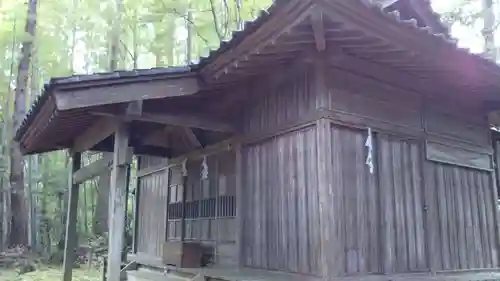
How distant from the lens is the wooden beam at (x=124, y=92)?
4.72 meters

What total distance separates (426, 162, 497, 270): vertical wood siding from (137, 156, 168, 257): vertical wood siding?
4611 millimetres

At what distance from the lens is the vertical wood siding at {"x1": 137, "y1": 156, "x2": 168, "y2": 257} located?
328 inches

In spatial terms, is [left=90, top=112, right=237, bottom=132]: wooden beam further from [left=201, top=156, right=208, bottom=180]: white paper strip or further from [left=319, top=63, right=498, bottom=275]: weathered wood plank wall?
[left=319, top=63, right=498, bottom=275]: weathered wood plank wall

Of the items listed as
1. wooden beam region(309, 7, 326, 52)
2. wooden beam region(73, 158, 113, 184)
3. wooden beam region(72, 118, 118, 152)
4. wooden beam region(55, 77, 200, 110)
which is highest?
wooden beam region(309, 7, 326, 52)

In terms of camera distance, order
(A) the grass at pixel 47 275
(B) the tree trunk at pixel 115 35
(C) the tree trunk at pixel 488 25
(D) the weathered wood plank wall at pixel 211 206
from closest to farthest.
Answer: (D) the weathered wood plank wall at pixel 211 206 < (A) the grass at pixel 47 275 < (C) the tree trunk at pixel 488 25 < (B) the tree trunk at pixel 115 35

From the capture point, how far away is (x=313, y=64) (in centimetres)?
497

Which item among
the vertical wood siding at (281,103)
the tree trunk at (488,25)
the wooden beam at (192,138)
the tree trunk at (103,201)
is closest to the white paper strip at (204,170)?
the wooden beam at (192,138)

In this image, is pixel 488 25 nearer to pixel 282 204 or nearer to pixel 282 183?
pixel 282 183

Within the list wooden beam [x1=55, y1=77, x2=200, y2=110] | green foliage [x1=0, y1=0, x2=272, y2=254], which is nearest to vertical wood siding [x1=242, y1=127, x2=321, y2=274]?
wooden beam [x1=55, y1=77, x2=200, y2=110]

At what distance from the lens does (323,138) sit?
479 centimetres

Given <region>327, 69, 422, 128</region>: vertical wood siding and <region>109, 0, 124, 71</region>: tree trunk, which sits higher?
<region>109, 0, 124, 71</region>: tree trunk

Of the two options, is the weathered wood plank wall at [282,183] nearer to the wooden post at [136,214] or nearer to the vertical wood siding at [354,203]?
the vertical wood siding at [354,203]

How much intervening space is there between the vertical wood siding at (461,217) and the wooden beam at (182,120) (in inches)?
108

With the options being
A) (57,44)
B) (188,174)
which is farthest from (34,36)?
(188,174)
